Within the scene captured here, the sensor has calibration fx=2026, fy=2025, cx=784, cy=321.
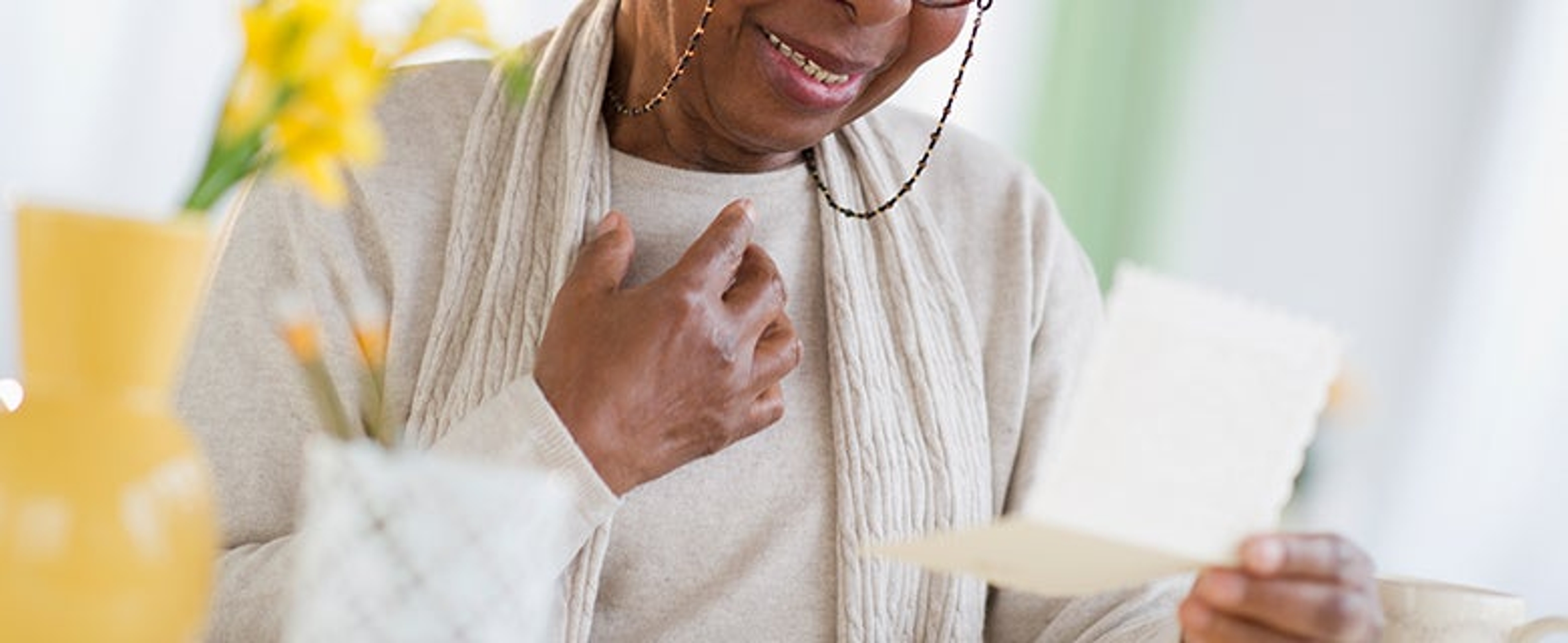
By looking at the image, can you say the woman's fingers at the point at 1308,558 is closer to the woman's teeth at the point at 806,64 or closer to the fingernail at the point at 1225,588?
the fingernail at the point at 1225,588

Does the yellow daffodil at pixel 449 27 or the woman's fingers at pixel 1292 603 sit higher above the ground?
the yellow daffodil at pixel 449 27

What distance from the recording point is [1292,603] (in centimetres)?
109

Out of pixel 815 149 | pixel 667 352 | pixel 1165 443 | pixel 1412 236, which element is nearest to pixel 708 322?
pixel 667 352

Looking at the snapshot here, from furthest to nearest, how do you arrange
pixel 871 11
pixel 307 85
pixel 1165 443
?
pixel 871 11 < pixel 1165 443 < pixel 307 85

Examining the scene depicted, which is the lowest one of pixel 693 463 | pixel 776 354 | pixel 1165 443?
pixel 693 463

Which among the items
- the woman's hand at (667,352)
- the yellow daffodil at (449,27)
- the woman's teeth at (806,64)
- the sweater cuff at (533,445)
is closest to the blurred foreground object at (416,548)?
the yellow daffodil at (449,27)

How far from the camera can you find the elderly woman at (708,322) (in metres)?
1.40

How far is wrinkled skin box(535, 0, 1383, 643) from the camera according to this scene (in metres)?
1.11

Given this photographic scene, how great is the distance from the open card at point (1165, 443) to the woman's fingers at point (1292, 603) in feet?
0.21

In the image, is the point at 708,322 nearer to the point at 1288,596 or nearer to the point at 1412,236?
the point at 1288,596

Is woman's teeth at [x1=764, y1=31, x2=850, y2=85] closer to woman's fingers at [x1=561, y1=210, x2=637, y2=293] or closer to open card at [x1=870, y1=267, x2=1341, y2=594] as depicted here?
woman's fingers at [x1=561, y1=210, x2=637, y2=293]

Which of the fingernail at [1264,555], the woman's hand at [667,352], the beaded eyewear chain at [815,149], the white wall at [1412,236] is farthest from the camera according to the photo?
the white wall at [1412,236]

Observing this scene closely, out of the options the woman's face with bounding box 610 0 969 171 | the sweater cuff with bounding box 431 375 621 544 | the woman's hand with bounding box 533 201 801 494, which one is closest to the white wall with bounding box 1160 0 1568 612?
the woman's face with bounding box 610 0 969 171

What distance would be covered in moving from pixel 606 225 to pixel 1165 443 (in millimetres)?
600
